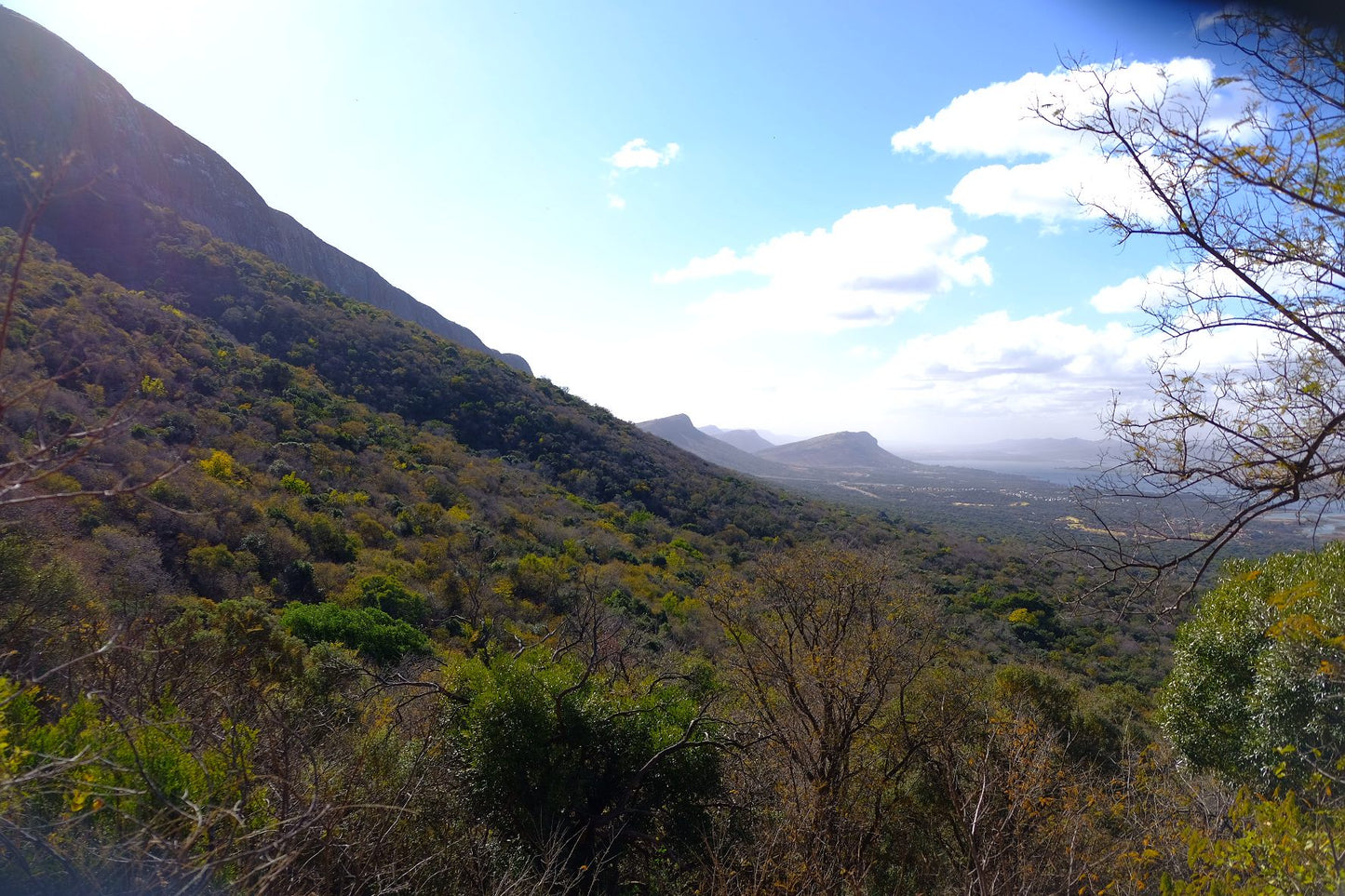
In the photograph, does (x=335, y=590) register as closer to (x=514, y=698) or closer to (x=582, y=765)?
(x=514, y=698)

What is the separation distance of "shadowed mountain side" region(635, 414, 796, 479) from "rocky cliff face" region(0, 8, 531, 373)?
61904mm

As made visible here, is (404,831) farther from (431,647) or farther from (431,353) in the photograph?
(431,353)

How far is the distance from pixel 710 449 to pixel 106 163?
338ft

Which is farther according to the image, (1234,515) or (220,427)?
(220,427)

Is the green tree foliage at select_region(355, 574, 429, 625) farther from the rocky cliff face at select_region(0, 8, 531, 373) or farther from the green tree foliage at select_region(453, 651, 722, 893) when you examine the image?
the rocky cliff face at select_region(0, 8, 531, 373)

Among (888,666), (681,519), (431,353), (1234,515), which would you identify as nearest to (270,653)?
(888,666)

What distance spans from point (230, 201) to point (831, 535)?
141 feet

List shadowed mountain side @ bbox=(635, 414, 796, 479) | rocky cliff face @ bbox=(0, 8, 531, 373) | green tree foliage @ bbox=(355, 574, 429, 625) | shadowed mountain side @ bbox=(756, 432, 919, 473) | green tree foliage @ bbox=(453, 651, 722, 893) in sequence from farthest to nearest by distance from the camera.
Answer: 1. shadowed mountain side @ bbox=(756, 432, 919, 473)
2. shadowed mountain side @ bbox=(635, 414, 796, 479)
3. rocky cliff face @ bbox=(0, 8, 531, 373)
4. green tree foliage @ bbox=(355, 574, 429, 625)
5. green tree foliage @ bbox=(453, 651, 722, 893)

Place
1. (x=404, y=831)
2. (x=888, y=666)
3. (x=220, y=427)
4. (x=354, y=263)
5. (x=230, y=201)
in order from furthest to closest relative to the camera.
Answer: (x=354, y=263) < (x=230, y=201) < (x=220, y=427) < (x=888, y=666) < (x=404, y=831)

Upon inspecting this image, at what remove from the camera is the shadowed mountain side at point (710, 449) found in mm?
105944

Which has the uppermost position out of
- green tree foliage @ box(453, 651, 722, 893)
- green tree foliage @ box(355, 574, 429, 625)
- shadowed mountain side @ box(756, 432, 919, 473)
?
shadowed mountain side @ box(756, 432, 919, 473)

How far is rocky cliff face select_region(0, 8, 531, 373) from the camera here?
25.7 m

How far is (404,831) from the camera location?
188 inches

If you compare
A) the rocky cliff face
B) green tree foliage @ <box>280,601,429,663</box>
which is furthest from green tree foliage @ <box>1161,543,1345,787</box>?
the rocky cliff face
